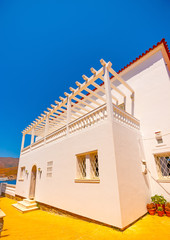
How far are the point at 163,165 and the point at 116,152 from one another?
362 cm

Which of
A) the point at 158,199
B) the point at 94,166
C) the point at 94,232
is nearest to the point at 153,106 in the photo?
the point at 158,199

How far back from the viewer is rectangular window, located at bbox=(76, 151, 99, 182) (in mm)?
5379

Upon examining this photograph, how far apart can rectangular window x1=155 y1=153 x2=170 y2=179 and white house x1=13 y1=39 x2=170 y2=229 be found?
4 cm

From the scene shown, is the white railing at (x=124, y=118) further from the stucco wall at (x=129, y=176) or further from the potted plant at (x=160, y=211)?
the potted plant at (x=160, y=211)

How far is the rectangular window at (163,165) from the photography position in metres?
6.12

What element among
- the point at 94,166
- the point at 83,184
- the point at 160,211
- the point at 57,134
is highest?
the point at 57,134

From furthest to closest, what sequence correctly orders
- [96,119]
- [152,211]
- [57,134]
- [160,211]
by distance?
[57,134] < [96,119] < [152,211] < [160,211]

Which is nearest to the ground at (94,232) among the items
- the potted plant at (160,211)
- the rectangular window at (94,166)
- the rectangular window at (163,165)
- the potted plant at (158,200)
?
the potted plant at (160,211)

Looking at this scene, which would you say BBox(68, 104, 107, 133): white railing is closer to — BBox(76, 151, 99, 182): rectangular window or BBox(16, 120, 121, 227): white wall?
BBox(16, 120, 121, 227): white wall

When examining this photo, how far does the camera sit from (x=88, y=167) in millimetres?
5523

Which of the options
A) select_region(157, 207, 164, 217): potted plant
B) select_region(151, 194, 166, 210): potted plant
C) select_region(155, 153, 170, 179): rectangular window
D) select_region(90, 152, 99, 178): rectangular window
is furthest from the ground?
select_region(155, 153, 170, 179): rectangular window

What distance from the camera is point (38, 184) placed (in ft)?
28.9

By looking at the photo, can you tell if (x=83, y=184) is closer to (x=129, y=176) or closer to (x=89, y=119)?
(x=129, y=176)

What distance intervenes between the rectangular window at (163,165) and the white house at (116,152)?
0.14 feet
